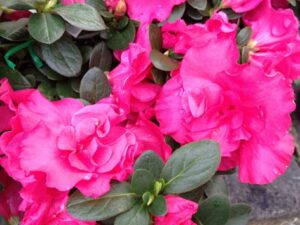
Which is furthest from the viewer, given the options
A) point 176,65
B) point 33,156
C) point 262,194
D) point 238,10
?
point 262,194

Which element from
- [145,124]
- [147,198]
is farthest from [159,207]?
[145,124]

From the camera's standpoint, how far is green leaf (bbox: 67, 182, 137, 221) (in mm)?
640

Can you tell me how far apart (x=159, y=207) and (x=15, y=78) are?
0.96ft

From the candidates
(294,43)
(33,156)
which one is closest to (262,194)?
(294,43)

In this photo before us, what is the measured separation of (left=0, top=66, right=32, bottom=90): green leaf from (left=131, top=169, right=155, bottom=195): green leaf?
0.23 meters

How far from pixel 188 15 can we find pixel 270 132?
0.28m

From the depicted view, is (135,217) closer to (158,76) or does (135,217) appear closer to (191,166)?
(191,166)

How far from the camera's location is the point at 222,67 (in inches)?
27.1

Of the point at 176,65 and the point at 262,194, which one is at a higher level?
the point at 176,65

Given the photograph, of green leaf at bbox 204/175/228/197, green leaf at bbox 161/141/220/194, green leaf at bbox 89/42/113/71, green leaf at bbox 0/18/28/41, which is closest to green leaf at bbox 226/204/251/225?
green leaf at bbox 204/175/228/197

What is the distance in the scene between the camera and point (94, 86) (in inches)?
28.9

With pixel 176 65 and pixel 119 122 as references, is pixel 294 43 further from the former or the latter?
pixel 119 122

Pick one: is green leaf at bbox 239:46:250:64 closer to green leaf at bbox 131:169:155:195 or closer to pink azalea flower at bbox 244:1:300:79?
pink azalea flower at bbox 244:1:300:79

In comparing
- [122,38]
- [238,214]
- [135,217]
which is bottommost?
[238,214]
